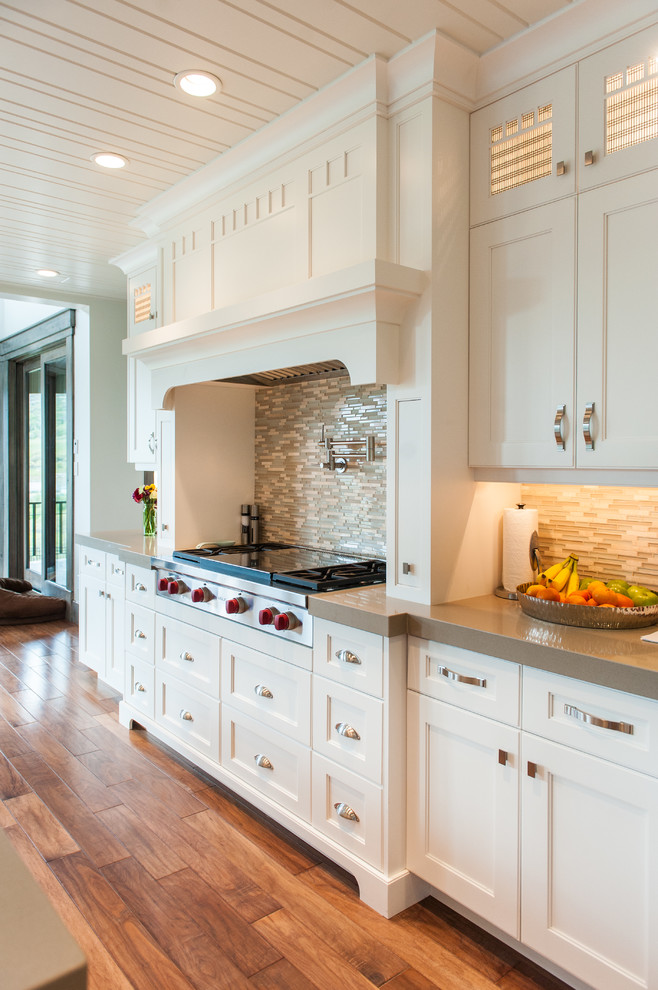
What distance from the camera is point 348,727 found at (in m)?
2.29

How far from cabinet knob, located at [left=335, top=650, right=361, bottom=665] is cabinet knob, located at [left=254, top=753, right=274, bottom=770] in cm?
63

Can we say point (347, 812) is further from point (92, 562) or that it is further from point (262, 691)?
point (92, 562)

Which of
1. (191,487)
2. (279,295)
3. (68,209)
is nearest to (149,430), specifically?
(191,487)

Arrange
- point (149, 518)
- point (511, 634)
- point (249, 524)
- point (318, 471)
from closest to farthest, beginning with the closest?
point (511, 634) < point (318, 471) < point (249, 524) < point (149, 518)

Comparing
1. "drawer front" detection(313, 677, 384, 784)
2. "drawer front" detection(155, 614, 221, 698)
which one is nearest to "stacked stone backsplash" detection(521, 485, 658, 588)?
"drawer front" detection(313, 677, 384, 784)

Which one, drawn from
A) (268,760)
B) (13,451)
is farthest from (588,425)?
(13,451)

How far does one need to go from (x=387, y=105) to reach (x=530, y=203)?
0.65 m

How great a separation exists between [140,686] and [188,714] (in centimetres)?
52

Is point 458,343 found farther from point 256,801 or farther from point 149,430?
point 149,430

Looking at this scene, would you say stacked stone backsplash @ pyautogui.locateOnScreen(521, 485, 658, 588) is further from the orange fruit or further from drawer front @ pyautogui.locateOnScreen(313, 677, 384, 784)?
drawer front @ pyautogui.locateOnScreen(313, 677, 384, 784)

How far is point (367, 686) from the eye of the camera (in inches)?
87.1

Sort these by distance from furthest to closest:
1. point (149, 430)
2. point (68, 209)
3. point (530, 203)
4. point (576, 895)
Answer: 1. point (149, 430)
2. point (68, 209)
3. point (530, 203)
4. point (576, 895)

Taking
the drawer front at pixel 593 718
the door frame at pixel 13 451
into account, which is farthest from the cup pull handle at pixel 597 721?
the door frame at pixel 13 451

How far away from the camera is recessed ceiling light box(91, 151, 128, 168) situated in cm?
302
